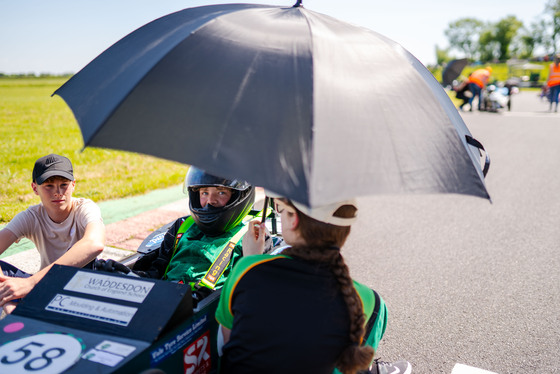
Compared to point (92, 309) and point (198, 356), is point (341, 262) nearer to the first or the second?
point (198, 356)

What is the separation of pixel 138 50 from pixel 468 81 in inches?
803

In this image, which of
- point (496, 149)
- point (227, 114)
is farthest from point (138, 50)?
point (496, 149)


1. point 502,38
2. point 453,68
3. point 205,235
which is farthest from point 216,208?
point 502,38

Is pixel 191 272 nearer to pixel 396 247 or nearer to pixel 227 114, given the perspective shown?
pixel 227 114

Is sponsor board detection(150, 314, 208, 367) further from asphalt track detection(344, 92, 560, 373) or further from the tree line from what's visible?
the tree line

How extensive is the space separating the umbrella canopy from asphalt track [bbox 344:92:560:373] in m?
1.85

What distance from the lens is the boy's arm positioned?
95.2 inches

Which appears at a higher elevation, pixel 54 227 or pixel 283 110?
pixel 283 110

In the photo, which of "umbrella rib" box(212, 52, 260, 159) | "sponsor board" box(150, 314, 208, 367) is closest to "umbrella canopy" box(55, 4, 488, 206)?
"umbrella rib" box(212, 52, 260, 159)

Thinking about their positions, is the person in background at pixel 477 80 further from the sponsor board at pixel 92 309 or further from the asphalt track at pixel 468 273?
the sponsor board at pixel 92 309

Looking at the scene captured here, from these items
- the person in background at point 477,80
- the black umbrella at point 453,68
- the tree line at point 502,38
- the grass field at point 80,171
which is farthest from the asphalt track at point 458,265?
the tree line at point 502,38

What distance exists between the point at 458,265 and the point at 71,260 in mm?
3721

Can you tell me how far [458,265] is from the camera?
4684 millimetres

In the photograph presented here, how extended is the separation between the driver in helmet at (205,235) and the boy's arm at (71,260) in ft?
0.38
